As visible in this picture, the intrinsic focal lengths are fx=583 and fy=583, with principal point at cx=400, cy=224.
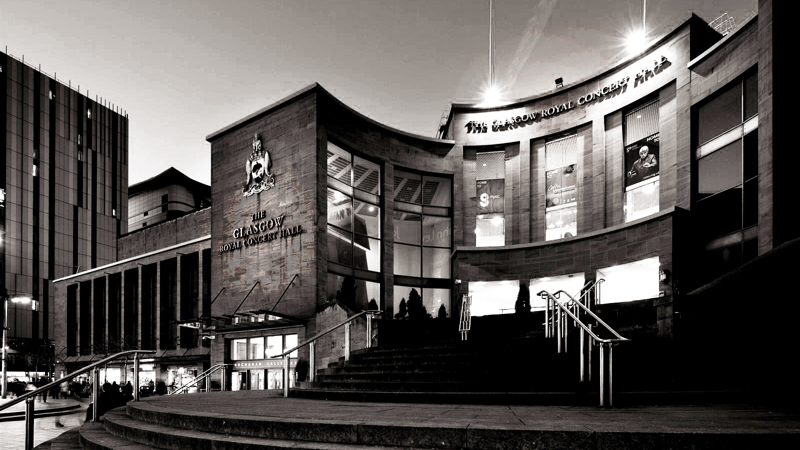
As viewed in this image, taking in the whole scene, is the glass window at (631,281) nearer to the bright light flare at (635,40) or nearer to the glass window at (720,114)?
the glass window at (720,114)

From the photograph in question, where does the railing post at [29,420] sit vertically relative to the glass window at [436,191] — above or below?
below

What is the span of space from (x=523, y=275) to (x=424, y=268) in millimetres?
5697

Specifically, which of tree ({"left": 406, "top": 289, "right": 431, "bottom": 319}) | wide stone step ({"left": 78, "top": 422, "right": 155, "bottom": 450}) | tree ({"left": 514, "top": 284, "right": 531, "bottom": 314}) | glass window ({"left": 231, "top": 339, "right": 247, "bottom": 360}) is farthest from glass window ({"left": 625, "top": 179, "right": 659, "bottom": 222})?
wide stone step ({"left": 78, "top": 422, "right": 155, "bottom": 450})

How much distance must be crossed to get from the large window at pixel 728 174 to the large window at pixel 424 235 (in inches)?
461

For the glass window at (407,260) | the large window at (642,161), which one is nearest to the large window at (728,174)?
the large window at (642,161)

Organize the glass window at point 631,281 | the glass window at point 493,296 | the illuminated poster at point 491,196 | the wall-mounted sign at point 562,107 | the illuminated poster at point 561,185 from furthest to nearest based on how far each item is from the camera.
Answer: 1. the illuminated poster at point 491,196
2. the illuminated poster at point 561,185
3. the glass window at point 493,296
4. the wall-mounted sign at point 562,107
5. the glass window at point 631,281

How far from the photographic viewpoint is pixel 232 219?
89.9ft

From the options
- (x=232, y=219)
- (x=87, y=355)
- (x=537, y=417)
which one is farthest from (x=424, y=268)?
(x=87, y=355)

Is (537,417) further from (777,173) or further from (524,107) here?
(524,107)

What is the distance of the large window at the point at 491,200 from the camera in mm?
27791

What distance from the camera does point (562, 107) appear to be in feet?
87.7

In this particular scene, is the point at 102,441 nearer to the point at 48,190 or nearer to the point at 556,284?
the point at 556,284

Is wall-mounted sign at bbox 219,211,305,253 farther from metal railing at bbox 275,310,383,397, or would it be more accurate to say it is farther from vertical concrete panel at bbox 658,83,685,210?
vertical concrete panel at bbox 658,83,685,210

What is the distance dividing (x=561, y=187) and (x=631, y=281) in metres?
6.73
